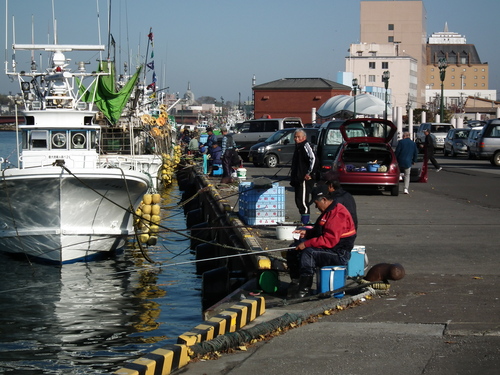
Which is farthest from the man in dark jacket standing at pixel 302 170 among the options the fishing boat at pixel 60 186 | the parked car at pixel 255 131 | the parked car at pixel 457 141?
the parked car at pixel 457 141

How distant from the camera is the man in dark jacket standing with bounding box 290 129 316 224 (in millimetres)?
16062

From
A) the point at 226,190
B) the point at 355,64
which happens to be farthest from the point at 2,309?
the point at 355,64

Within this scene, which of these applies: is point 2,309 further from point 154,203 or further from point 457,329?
point 457,329

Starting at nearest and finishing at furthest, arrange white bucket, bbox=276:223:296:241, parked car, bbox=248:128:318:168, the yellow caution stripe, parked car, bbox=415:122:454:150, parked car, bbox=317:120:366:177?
the yellow caution stripe
white bucket, bbox=276:223:296:241
parked car, bbox=317:120:366:177
parked car, bbox=248:128:318:168
parked car, bbox=415:122:454:150

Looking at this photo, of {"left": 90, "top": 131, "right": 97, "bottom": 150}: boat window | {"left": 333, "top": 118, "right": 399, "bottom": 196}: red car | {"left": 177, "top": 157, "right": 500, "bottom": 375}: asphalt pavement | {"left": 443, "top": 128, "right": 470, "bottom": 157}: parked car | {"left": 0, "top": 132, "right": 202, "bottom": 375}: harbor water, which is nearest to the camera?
{"left": 177, "top": 157, "right": 500, "bottom": 375}: asphalt pavement

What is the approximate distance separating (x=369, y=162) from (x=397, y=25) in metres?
131

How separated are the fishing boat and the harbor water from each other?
610 millimetres

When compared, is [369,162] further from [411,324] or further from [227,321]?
[227,321]

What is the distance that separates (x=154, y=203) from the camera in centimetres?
2017

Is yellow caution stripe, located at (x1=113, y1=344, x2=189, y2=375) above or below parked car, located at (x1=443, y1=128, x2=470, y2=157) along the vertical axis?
below

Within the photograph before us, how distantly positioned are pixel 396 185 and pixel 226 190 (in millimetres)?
5758

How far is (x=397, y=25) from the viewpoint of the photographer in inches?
5876

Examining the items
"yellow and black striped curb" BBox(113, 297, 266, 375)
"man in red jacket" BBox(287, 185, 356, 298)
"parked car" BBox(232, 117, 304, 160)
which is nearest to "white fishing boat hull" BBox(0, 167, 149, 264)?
"man in red jacket" BBox(287, 185, 356, 298)

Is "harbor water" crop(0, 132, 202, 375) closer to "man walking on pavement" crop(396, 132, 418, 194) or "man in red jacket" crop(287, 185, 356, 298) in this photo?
"man in red jacket" crop(287, 185, 356, 298)
